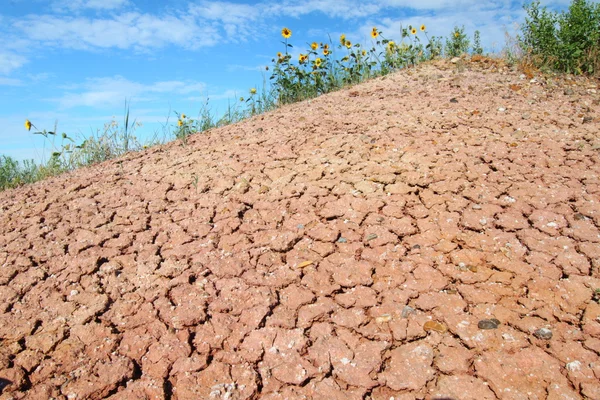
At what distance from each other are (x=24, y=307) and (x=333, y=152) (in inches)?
82.2

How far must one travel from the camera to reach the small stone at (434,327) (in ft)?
6.15

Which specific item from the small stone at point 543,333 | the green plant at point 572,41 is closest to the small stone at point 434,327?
the small stone at point 543,333

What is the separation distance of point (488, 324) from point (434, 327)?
0.22 metres

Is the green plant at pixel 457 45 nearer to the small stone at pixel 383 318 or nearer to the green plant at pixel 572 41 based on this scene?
the green plant at pixel 572 41

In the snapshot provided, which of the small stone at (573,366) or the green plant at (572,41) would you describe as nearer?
the small stone at (573,366)

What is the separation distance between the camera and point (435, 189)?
2.72 metres

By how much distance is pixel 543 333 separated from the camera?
182cm

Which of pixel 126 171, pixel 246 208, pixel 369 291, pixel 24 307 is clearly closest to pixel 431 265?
pixel 369 291

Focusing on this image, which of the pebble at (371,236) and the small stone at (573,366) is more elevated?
the pebble at (371,236)

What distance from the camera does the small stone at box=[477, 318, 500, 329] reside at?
6.13ft

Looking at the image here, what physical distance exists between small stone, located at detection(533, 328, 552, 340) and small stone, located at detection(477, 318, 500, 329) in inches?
5.7

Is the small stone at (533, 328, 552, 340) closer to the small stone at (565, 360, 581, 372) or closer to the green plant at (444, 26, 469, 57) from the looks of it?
the small stone at (565, 360, 581, 372)

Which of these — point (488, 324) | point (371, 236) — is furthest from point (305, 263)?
point (488, 324)

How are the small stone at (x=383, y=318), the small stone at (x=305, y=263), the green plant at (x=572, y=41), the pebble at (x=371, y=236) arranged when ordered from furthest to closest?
the green plant at (x=572, y=41)
the pebble at (x=371, y=236)
the small stone at (x=305, y=263)
the small stone at (x=383, y=318)
